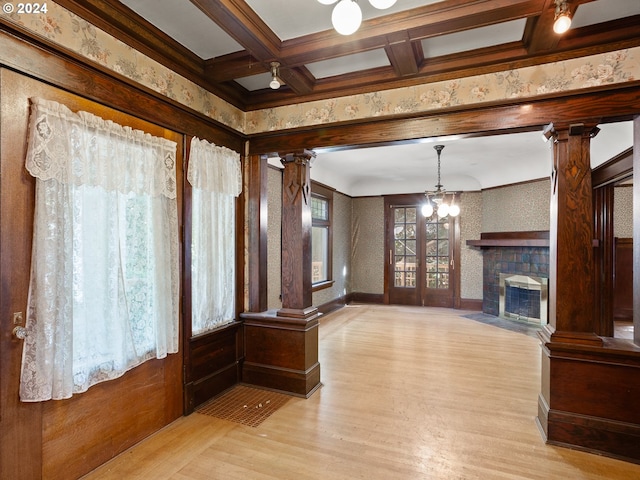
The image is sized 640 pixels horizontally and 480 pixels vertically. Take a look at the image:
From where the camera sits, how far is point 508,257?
6066mm

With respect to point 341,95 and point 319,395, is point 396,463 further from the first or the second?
point 341,95

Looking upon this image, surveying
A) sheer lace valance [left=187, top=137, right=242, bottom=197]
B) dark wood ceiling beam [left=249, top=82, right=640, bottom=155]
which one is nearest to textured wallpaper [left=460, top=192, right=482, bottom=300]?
dark wood ceiling beam [left=249, top=82, right=640, bottom=155]

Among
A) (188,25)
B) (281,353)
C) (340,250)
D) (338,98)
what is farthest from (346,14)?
(340,250)

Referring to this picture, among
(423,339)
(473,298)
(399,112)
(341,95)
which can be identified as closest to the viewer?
(399,112)

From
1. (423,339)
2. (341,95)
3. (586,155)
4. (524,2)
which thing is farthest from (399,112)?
(423,339)

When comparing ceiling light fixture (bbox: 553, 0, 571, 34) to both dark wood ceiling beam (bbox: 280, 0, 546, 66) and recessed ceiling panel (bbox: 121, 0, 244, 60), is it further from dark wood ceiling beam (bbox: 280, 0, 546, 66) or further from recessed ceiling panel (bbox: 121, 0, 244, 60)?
recessed ceiling panel (bbox: 121, 0, 244, 60)

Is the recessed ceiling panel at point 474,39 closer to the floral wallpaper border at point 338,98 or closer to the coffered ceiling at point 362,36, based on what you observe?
the coffered ceiling at point 362,36

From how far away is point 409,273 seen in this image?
745cm

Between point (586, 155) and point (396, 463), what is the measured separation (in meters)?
2.53

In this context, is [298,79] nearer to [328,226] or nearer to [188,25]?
[188,25]

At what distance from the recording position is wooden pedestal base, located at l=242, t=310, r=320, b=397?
10.3 ft

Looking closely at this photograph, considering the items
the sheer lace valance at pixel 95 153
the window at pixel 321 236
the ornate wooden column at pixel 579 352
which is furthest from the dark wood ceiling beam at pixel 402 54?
the window at pixel 321 236

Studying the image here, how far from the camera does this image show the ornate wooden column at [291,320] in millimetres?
3186

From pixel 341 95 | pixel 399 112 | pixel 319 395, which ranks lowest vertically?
pixel 319 395
